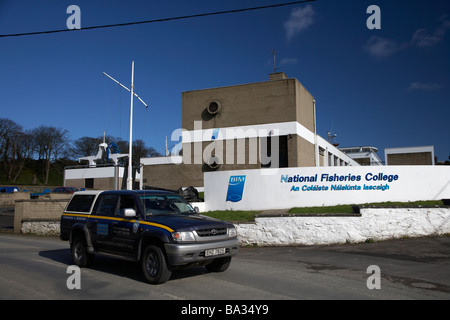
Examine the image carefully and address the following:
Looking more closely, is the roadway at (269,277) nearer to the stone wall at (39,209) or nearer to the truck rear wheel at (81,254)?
the truck rear wheel at (81,254)

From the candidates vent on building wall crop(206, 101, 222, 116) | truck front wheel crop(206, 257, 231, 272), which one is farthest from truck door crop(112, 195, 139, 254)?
vent on building wall crop(206, 101, 222, 116)

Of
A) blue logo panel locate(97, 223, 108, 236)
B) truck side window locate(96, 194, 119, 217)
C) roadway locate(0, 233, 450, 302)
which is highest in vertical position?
truck side window locate(96, 194, 119, 217)

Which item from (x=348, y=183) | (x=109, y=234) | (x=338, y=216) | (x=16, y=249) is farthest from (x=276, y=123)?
(x=109, y=234)

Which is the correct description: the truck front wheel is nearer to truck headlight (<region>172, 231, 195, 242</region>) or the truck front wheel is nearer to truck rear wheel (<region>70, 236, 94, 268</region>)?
truck headlight (<region>172, 231, 195, 242</region>)

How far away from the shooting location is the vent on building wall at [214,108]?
35.4 meters

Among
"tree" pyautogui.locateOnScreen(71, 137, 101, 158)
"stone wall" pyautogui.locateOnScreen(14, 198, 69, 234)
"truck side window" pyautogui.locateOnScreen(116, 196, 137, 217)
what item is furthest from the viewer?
"tree" pyautogui.locateOnScreen(71, 137, 101, 158)

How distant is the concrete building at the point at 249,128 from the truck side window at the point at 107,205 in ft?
79.9

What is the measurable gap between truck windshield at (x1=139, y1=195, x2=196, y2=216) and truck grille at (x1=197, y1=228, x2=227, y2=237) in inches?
45.9

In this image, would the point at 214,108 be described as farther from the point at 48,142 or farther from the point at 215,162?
the point at 48,142

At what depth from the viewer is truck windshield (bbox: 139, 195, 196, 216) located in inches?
313

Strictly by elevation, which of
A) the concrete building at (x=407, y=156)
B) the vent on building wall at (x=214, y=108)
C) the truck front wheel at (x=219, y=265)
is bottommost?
the truck front wheel at (x=219, y=265)

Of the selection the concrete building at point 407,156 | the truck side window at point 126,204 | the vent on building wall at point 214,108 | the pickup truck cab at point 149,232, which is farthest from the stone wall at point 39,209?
the concrete building at point 407,156

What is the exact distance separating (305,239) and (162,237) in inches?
297

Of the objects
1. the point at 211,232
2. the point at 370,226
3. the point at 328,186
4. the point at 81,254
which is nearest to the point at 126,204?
the point at 81,254
